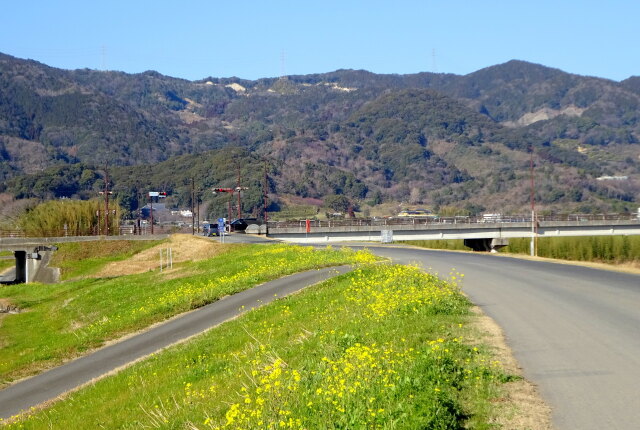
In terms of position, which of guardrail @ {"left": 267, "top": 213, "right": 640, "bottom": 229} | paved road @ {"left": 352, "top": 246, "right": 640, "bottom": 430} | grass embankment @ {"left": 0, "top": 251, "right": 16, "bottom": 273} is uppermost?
guardrail @ {"left": 267, "top": 213, "right": 640, "bottom": 229}

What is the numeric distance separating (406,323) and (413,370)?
515 centimetres

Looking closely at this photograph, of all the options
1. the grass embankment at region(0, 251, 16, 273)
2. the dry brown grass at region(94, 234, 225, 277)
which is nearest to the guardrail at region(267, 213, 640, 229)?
the dry brown grass at region(94, 234, 225, 277)

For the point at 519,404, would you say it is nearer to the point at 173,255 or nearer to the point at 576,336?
the point at 576,336

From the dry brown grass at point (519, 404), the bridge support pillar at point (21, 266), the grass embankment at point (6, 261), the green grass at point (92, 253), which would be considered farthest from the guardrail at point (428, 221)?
the dry brown grass at point (519, 404)

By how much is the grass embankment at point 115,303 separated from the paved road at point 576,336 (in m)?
9.73

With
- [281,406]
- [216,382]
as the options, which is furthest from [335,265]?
[281,406]

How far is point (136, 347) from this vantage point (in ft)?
78.9

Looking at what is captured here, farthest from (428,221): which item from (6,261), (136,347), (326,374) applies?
(326,374)

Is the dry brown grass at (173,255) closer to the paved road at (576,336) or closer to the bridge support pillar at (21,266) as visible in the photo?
the bridge support pillar at (21,266)

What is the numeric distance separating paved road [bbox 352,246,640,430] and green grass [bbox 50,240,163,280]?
46474 mm

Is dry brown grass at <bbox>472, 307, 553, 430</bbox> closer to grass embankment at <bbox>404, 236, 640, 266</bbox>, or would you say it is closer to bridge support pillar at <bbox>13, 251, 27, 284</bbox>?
grass embankment at <bbox>404, 236, 640, 266</bbox>

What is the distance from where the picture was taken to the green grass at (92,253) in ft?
224

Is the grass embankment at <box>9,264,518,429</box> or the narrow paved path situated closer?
the grass embankment at <box>9,264,518,429</box>

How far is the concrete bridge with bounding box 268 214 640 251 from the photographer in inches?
3415
